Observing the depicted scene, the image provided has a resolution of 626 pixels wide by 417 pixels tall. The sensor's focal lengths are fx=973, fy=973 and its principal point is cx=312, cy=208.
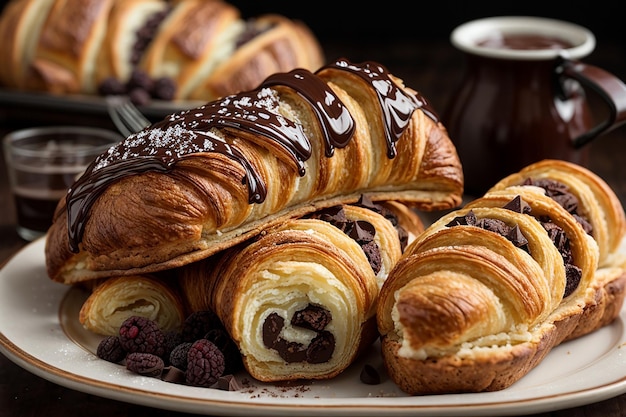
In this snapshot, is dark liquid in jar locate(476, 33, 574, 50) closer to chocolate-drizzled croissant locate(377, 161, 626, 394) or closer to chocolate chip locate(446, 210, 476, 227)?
chocolate-drizzled croissant locate(377, 161, 626, 394)

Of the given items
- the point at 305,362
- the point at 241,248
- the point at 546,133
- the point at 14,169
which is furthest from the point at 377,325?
the point at 14,169

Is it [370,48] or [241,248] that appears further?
[370,48]

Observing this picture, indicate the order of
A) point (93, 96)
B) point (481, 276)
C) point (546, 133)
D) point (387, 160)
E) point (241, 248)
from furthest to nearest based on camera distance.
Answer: point (93, 96), point (546, 133), point (387, 160), point (241, 248), point (481, 276)

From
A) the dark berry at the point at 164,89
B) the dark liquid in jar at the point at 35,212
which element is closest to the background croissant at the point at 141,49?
the dark berry at the point at 164,89

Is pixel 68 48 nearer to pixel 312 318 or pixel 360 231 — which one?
pixel 360 231

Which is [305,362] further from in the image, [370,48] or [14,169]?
[370,48]

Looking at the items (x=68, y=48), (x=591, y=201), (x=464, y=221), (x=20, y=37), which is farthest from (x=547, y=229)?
(x=20, y=37)
